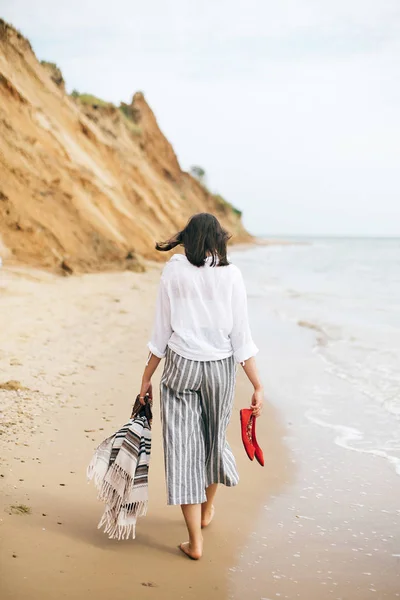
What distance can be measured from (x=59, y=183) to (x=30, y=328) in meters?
11.0

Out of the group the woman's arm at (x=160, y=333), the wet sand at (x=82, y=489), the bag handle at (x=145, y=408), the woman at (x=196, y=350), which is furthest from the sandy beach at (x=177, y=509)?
the woman's arm at (x=160, y=333)

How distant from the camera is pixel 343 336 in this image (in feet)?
34.8

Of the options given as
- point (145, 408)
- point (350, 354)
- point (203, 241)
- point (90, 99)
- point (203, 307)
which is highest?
point (90, 99)

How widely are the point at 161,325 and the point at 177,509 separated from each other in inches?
47.5

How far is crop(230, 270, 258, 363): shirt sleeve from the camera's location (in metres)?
3.07

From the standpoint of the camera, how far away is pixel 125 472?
3.10 metres

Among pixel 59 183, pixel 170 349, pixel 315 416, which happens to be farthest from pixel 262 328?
pixel 59 183

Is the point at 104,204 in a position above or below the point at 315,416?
above

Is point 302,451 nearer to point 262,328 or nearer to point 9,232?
point 262,328

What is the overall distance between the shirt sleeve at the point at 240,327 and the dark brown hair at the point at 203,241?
139mm

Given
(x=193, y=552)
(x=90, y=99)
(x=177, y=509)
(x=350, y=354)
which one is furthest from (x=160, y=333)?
(x=90, y=99)

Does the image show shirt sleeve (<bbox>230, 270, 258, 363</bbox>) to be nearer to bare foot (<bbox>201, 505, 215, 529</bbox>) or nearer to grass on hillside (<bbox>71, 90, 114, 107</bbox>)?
bare foot (<bbox>201, 505, 215, 529</bbox>)

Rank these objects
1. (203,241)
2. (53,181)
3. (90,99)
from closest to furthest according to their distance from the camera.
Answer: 1. (203,241)
2. (53,181)
3. (90,99)

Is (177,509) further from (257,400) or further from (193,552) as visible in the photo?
(257,400)
